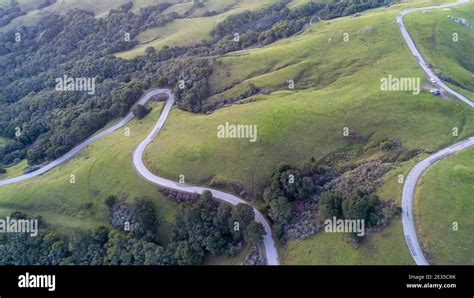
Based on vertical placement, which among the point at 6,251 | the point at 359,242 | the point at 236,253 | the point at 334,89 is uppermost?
the point at 334,89

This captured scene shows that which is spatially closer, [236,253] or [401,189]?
[401,189]

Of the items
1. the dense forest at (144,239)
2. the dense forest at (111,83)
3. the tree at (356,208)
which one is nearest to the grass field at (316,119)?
the dense forest at (144,239)

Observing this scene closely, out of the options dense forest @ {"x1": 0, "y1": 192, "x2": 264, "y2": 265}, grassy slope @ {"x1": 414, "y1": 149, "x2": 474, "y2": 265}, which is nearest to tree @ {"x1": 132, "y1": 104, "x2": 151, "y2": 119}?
dense forest @ {"x1": 0, "y1": 192, "x2": 264, "y2": 265}

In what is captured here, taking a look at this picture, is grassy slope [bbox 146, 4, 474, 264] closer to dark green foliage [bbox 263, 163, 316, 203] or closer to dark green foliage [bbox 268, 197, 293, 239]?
dark green foliage [bbox 268, 197, 293, 239]

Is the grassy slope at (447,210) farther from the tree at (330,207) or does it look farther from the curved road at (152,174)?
the curved road at (152,174)

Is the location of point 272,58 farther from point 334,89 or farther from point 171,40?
point 171,40

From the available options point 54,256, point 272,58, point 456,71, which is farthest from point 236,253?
point 456,71

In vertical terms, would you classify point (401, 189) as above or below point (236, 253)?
above
